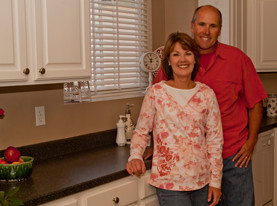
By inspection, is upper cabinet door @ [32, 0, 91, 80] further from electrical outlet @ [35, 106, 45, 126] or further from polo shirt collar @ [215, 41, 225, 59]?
polo shirt collar @ [215, 41, 225, 59]

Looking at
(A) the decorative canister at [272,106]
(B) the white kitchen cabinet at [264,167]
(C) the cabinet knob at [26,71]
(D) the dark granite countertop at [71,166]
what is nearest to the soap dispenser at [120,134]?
(D) the dark granite countertop at [71,166]

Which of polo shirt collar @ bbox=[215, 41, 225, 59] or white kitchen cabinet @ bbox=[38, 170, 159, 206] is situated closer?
white kitchen cabinet @ bbox=[38, 170, 159, 206]

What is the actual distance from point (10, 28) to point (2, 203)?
2.58ft

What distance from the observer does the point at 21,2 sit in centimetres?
176

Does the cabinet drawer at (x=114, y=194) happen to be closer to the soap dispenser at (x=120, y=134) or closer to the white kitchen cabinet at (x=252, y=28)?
the soap dispenser at (x=120, y=134)

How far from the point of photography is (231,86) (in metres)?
2.25

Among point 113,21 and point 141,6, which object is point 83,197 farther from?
point 141,6

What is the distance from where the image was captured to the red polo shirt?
88.0 inches

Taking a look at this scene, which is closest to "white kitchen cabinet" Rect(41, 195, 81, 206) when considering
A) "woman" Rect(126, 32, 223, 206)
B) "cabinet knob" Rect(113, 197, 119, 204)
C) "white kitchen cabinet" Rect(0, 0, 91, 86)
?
"cabinet knob" Rect(113, 197, 119, 204)

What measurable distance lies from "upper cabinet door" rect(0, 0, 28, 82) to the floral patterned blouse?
655mm

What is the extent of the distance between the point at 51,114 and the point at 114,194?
2.30 ft

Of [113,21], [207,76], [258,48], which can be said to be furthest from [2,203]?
[258,48]

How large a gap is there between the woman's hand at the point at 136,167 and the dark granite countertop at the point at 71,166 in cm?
6

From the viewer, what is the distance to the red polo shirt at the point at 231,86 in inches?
88.0
